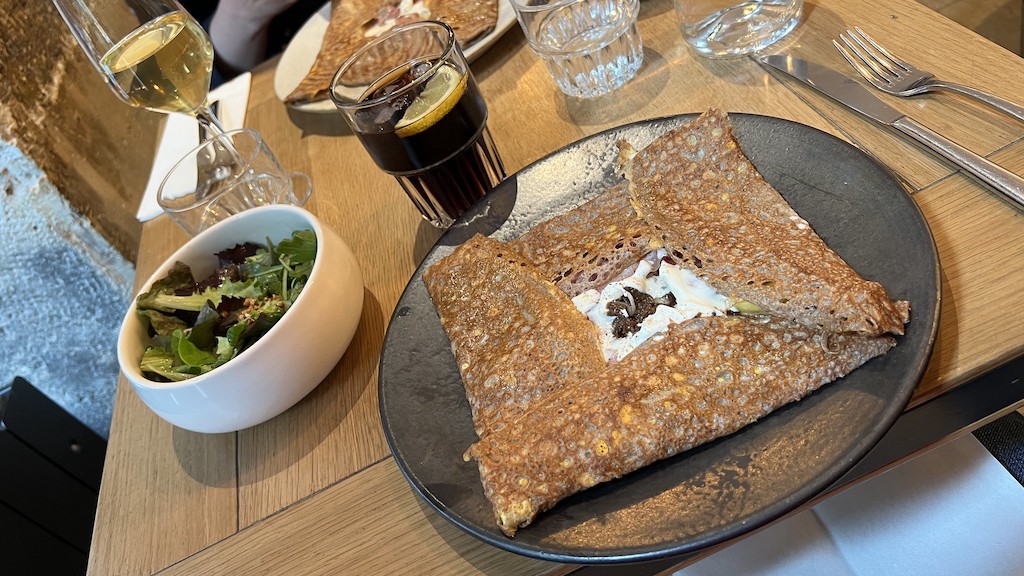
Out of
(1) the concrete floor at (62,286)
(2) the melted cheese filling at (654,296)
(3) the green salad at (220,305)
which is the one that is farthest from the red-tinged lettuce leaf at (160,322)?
(1) the concrete floor at (62,286)

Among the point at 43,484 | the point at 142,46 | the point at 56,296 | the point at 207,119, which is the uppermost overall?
the point at 142,46

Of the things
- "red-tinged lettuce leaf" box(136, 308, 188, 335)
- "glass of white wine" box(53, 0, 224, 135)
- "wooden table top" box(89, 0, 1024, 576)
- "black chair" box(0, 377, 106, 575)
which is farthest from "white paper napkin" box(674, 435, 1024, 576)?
"black chair" box(0, 377, 106, 575)

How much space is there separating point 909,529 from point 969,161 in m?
0.46

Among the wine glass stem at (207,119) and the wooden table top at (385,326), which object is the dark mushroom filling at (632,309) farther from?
the wine glass stem at (207,119)

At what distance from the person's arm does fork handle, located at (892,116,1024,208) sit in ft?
6.25

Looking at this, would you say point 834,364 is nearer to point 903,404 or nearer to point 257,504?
point 903,404

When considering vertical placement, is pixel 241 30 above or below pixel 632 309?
above

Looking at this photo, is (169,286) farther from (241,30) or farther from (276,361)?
Result: (241,30)

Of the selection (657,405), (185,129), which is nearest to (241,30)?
(185,129)

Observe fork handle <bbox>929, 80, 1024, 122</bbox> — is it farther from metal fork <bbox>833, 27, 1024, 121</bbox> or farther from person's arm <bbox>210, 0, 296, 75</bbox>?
person's arm <bbox>210, 0, 296, 75</bbox>

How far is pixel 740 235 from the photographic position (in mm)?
800

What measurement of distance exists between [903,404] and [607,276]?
0.37m

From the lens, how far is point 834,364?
0.67 m

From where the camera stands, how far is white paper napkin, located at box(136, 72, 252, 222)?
1.69 meters
